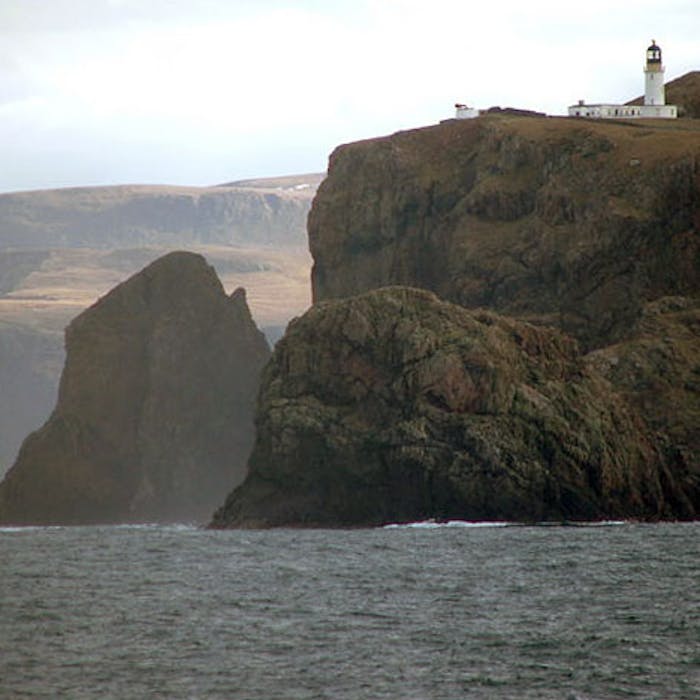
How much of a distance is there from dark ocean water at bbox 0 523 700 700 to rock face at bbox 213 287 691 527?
1349 centimetres

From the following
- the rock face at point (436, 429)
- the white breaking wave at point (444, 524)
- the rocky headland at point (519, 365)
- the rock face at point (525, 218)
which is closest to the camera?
the white breaking wave at point (444, 524)

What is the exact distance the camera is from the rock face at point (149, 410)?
17675 centimetres

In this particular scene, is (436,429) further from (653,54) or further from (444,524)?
(653,54)

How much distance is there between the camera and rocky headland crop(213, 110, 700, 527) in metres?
135

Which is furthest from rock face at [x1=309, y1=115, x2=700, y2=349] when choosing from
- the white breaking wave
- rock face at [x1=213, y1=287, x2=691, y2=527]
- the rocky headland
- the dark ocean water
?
the dark ocean water

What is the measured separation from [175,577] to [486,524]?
36789 millimetres

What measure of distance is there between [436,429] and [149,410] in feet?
182

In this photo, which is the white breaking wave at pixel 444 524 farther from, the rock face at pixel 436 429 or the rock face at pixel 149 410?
the rock face at pixel 149 410

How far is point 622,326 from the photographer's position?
167125 millimetres

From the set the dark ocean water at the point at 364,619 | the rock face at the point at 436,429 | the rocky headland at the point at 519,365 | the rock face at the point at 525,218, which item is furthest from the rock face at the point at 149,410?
the dark ocean water at the point at 364,619

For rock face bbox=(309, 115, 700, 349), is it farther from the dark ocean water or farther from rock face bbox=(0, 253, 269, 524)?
the dark ocean water

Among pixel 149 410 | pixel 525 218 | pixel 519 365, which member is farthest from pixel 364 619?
pixel 149 410

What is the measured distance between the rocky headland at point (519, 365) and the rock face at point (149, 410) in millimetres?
17199

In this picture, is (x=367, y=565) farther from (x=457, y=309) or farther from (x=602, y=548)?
(x=457, y=309)
